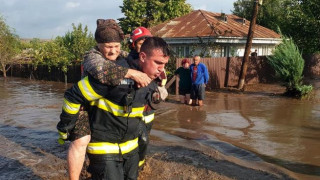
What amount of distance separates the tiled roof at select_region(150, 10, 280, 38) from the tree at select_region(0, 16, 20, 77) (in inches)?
443

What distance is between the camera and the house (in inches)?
843

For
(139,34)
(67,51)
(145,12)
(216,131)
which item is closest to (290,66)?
(216,131)

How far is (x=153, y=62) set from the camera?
9.09 feet

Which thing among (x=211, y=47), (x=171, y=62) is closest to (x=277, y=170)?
(x=171, y=62)

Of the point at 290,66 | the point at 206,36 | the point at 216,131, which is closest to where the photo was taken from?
the point at 216,131

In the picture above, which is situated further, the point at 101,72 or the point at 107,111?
the point at 107,111

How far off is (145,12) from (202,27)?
13.9m

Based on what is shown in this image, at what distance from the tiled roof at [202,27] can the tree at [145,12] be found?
26.9 ft

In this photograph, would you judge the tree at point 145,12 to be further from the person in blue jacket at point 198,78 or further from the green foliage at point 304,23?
the person in blue jacket at point 198,78

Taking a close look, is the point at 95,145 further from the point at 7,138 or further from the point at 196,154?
the point at 7,138

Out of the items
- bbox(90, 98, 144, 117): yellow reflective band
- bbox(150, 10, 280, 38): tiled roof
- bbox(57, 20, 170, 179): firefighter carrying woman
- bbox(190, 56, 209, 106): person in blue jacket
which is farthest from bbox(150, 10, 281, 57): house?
bbox(90, 98, 144, 117): yellow reflective band

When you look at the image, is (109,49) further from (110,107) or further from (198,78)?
(198,78)

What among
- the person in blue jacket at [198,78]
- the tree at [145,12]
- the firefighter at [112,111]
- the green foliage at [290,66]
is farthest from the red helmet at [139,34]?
the tree at [145,12]

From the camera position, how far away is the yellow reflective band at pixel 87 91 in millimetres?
2725
